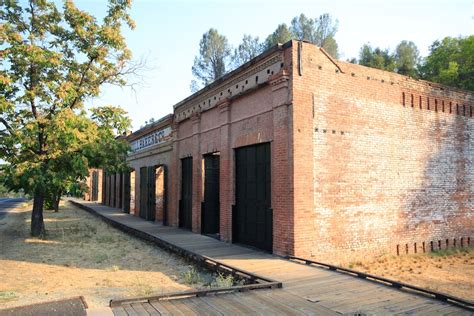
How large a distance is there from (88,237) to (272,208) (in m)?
8.67

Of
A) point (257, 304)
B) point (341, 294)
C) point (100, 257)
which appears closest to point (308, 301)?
point (341, 294)

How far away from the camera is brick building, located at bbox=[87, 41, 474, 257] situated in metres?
8.88

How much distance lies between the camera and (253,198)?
1034cm

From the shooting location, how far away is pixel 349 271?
6.90m

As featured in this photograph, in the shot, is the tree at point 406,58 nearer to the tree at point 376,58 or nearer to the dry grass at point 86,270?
the tree at point 376,58

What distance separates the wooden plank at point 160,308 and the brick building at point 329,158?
13.4ft

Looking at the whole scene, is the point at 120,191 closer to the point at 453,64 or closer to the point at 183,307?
the point at 183,307

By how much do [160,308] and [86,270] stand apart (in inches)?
189

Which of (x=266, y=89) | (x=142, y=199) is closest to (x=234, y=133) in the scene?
(x=266, y=89)

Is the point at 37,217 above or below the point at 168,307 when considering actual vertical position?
above

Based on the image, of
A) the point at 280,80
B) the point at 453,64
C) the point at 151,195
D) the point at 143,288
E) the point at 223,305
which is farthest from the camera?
the point at 453,64

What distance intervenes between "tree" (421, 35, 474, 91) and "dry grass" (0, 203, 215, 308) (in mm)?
22689

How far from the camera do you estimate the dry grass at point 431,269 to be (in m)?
8.23

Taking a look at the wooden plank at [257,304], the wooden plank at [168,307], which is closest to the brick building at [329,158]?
the wooden plank at [257,304]
